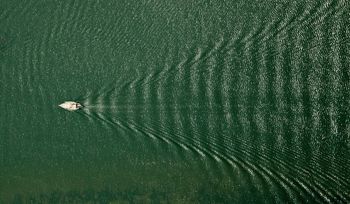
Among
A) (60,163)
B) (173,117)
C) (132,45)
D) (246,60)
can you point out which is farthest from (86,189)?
(246,60)

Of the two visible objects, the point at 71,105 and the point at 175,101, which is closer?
the point at 175,101

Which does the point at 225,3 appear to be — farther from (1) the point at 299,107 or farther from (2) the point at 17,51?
(2) the point at 17,51

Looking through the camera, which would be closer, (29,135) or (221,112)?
(221,112)

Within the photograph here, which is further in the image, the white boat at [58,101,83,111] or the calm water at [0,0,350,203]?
the white boat at [58,101,83,111]

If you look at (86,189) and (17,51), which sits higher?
(17,51)
